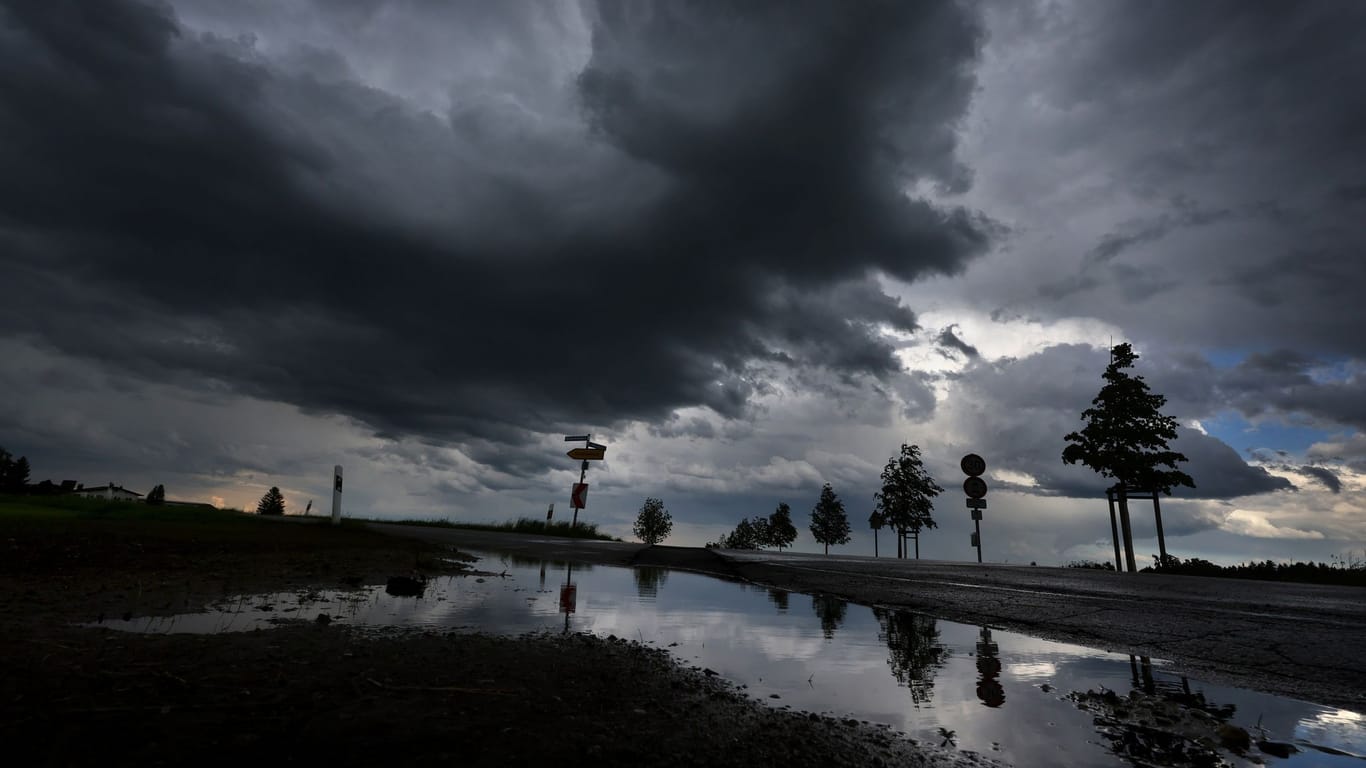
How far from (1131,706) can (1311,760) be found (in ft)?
2.23

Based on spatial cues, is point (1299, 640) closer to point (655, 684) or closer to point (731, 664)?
point (731, 664)

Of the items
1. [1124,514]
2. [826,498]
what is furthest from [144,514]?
[826,498]

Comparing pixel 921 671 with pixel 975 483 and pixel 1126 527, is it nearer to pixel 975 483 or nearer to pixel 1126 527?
pixel 975 483

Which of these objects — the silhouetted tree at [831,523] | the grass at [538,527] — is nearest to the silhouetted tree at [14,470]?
the grass at [538,527]

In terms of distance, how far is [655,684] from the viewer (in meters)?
3.29

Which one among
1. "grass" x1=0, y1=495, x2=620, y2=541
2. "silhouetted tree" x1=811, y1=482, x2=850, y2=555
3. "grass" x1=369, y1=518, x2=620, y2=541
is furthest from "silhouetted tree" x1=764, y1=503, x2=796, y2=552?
"grass" x1=0, y1=495, x2=620, y2=541

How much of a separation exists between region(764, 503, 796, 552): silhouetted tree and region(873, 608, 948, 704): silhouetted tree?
61.0 m

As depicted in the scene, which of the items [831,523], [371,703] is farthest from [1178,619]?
[831,523]

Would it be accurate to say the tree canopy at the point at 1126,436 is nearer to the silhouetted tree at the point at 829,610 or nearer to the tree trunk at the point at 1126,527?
the tree trunk at the point at 1126,527

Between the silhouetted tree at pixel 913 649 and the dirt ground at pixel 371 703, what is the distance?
3.22 ft

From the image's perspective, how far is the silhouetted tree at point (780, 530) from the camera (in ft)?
217

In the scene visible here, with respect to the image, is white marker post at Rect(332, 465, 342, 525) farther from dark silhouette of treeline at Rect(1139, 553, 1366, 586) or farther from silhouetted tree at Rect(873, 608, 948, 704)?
dark silhouette of treeline at Rect(1139, 553, 1366, 586)

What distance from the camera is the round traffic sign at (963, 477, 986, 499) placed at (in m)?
21.6

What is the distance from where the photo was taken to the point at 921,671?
385cm
